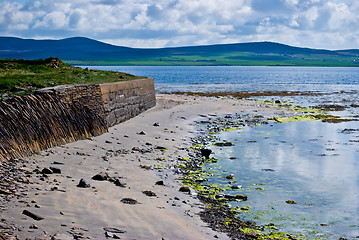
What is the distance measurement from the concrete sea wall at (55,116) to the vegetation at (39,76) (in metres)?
1.18

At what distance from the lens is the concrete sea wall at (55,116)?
38.9 ft

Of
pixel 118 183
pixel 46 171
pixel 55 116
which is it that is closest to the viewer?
pixel 46 171

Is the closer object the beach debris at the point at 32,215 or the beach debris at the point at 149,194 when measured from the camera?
the beach debris at the point at 32,215

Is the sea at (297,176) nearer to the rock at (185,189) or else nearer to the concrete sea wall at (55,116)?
the rock at (185,189)

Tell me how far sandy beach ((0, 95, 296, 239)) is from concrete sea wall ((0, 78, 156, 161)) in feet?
1.45

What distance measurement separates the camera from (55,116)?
1420 cm

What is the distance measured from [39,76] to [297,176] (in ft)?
39.7

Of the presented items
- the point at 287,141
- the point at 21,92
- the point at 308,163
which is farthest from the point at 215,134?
the point at 21,92

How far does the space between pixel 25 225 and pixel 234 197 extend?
5.67 metres

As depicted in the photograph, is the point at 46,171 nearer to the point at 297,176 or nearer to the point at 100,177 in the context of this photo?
the point at 100,177

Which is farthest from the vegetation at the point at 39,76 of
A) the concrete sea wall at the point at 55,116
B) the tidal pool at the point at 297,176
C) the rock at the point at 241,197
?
the rock at the point at 241,197

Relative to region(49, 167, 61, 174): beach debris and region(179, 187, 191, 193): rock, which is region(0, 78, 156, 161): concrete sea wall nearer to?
region(49, 167, 61, 174): beach debris

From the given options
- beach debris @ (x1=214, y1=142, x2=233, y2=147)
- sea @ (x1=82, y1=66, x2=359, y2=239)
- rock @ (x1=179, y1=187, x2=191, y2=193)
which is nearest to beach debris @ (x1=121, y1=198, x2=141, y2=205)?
rock @ (x1=179, y1=187, x2=191, y2=193)

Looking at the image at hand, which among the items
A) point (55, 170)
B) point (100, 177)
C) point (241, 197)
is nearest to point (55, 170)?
point (55, 170)
